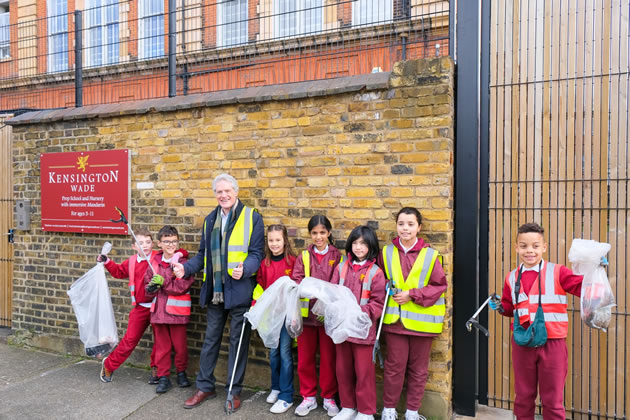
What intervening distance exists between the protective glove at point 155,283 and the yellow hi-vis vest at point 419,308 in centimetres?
206

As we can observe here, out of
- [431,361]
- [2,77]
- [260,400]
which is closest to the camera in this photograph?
[431,361]

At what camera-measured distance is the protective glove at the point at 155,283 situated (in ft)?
14.3

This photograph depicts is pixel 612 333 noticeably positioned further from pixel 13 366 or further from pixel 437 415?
pixel 13 366

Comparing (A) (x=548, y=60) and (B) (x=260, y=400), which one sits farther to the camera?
(B) (x=260, y=400)

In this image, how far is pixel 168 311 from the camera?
4.50m

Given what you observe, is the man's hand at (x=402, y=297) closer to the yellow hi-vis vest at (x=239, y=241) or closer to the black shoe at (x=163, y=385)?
the yellow hi-vis vest at (x=239, y=241)

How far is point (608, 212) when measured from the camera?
3.78 metres

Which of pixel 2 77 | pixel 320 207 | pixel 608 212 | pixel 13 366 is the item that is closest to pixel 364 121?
pixel 320 207

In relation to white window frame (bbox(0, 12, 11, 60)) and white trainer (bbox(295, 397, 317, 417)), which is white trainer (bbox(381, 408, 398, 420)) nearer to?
white trainer (bbox(295, 397, 317, 417))

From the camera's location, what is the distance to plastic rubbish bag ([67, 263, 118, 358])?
468cm

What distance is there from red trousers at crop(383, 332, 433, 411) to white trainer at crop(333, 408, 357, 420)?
0.31 metres

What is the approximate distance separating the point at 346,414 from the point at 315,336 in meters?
0.67

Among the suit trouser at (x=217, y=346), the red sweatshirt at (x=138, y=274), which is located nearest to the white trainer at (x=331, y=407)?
the suit trouser at (x=217, y=346)

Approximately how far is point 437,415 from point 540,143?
2383 millimetres
